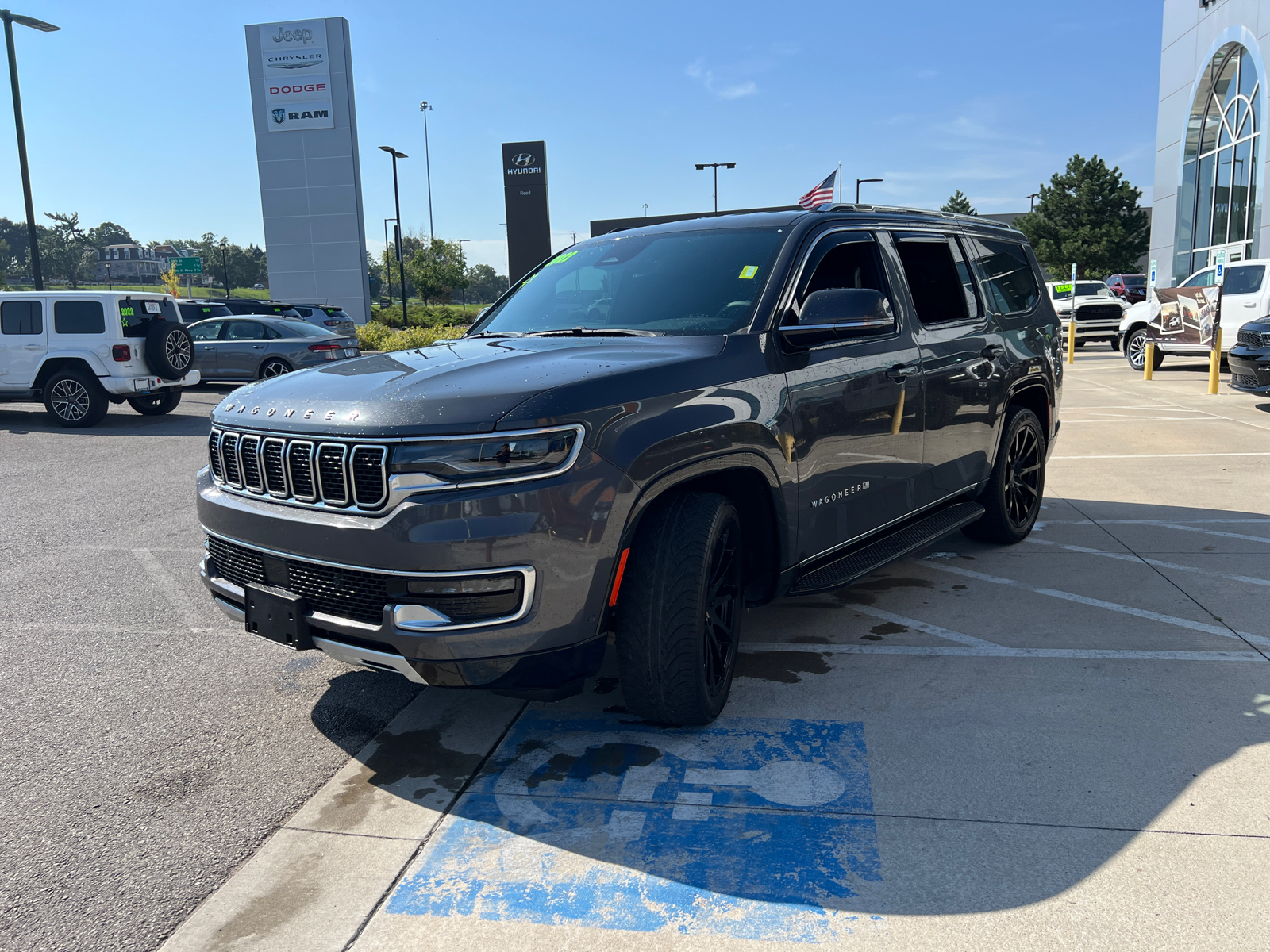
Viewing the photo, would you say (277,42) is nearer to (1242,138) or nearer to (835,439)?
(1242,138)

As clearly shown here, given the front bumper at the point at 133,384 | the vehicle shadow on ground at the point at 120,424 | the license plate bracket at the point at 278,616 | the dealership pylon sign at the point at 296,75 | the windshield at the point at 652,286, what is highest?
the dealership pylon sign at the point at 296,75

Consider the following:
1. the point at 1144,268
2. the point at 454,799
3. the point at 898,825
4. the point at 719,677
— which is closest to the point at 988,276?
the point at 719,677

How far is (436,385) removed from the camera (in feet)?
9.87

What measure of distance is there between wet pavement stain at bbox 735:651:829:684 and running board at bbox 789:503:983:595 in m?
0.37

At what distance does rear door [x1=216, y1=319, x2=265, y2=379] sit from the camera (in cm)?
1725

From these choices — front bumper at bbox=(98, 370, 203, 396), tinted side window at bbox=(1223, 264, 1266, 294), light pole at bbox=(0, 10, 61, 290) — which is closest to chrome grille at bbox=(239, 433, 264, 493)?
front bumper at bbox=(98, 370, 203, 396)

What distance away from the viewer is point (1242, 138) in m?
26.7

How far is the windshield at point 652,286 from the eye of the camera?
3.80 metres

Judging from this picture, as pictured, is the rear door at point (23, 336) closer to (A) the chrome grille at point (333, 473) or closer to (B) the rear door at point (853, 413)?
(A) the chrome grille at point (333, 473)

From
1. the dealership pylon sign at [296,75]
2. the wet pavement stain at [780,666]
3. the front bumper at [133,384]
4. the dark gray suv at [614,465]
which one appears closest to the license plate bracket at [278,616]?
the dark gray suv at [614,465]

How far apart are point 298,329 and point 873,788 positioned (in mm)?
16506

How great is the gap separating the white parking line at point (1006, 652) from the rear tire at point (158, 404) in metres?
12.5

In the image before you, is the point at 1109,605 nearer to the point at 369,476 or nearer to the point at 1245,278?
the point at 369,476

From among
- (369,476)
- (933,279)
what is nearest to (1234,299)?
(933,279)
